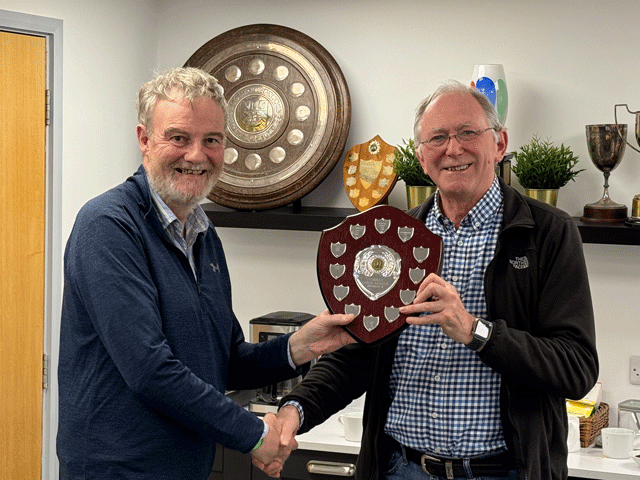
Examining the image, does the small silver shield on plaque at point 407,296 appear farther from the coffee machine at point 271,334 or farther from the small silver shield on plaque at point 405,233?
the coffee machine at point 271,334

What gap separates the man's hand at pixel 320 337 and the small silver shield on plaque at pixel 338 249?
0.14m

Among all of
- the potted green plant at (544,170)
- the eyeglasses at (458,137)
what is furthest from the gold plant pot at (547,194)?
the eyeglasses at (458,137)

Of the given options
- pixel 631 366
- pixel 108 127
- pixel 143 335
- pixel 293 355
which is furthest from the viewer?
pixel 108 127

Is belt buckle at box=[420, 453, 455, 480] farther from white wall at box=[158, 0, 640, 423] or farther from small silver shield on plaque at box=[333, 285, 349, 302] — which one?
white wall at box=[158, 0, 640, 423]

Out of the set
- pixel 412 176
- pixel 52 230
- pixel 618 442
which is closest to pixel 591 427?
pixel 618 442

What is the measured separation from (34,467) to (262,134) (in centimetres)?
160

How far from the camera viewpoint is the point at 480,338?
1736 millimetres

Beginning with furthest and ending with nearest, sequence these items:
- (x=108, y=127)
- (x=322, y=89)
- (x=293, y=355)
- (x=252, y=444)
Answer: (x=108, y=127) < (x=322, y=89) < (x=293, y=355) < (x=252, y=444)

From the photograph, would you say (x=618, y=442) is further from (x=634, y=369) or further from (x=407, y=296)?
(x=407, y=296)

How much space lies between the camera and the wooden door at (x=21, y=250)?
313 centimetres

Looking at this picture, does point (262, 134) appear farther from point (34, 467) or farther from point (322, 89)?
point (34, 467)

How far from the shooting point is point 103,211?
71.9 inches

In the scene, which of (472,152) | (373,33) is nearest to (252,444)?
(472,152)

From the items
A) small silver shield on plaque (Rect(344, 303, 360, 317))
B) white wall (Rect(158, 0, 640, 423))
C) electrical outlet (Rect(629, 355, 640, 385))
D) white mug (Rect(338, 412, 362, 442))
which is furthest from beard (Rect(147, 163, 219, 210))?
electrical outlet (Rect(629, 355, 640, 385))
